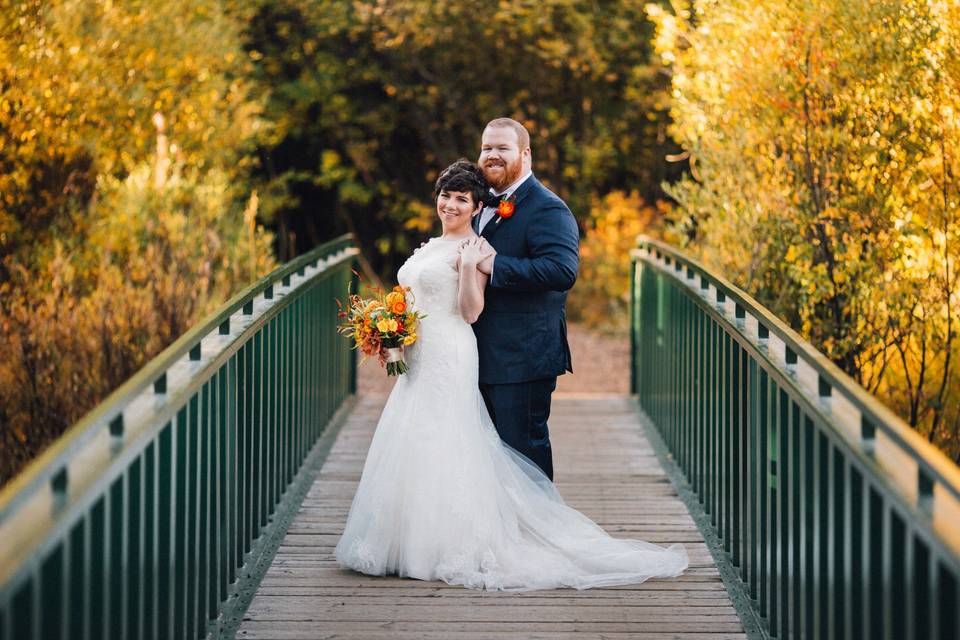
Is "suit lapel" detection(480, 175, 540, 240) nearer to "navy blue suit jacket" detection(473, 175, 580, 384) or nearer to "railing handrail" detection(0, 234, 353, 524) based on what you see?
"navy blue suit jacket" detection(473, 175, 580, 384)

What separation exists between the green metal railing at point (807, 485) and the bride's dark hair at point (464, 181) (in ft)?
3.40

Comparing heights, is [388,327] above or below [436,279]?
below

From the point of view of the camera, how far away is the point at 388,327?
204 inches

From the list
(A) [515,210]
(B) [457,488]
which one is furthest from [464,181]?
(B) [457,488]

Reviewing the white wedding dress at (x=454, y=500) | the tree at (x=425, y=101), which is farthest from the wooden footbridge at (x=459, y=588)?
the tree at (x=425, y=101)

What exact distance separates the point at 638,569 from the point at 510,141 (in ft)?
5.55

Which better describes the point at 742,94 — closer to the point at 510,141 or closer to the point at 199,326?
the point at 510,141

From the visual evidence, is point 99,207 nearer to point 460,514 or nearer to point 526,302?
point 526,302

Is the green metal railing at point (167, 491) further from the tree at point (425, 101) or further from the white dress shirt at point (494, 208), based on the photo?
the tree at point (425, 101)

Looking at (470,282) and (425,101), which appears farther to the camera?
(425,101)

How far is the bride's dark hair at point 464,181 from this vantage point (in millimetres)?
5230

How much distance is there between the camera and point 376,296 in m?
5.40

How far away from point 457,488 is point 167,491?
1.47 m

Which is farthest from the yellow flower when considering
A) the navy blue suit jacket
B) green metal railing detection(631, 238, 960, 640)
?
green metal railing detection(631, 238, 960, 640)
